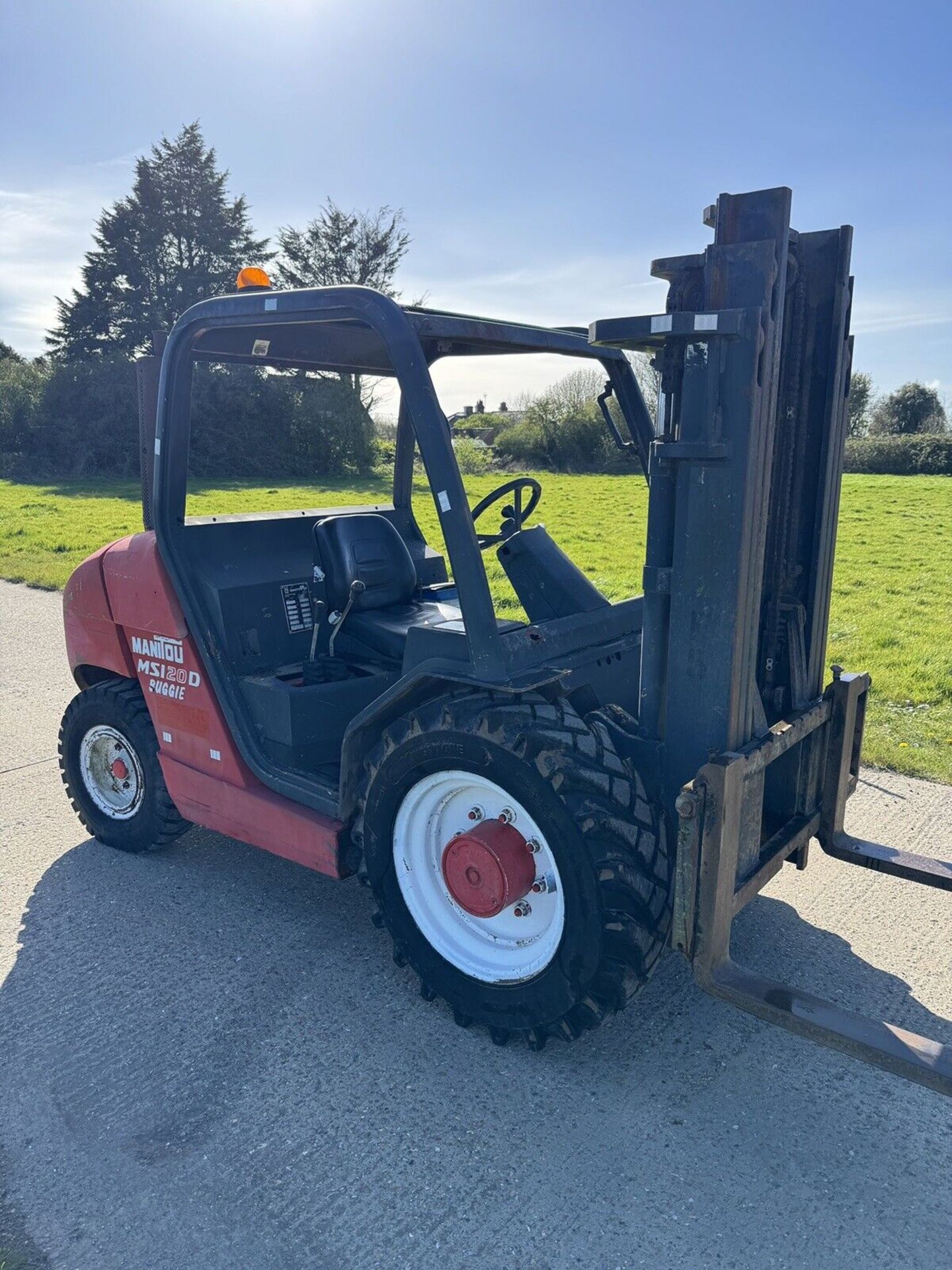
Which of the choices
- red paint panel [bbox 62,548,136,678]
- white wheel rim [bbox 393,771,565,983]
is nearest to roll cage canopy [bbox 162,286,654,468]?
red paint panel [bbox 62,548,136,678]

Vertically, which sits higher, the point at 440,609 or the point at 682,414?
the point at 682,414

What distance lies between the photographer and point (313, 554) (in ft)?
14.9

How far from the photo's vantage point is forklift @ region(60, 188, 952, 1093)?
9.11 feet

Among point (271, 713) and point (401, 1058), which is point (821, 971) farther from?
point (271, 713)

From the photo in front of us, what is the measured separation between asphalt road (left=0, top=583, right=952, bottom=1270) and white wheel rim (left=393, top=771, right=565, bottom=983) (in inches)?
10.7

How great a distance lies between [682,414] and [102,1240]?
8.65 feet

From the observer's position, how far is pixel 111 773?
15.3 feet

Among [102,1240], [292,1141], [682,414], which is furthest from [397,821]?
[682,414]

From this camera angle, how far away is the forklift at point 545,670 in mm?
2775

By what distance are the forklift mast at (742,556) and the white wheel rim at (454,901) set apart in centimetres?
46

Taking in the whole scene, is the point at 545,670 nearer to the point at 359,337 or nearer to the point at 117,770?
the point at 359,337

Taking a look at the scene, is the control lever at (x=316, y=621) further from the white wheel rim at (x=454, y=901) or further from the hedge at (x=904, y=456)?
the hedge at (x=904, y=456)

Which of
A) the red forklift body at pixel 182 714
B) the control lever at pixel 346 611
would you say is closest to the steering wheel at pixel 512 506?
the control lever at pixel 346 611

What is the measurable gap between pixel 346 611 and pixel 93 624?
53.9 inches
